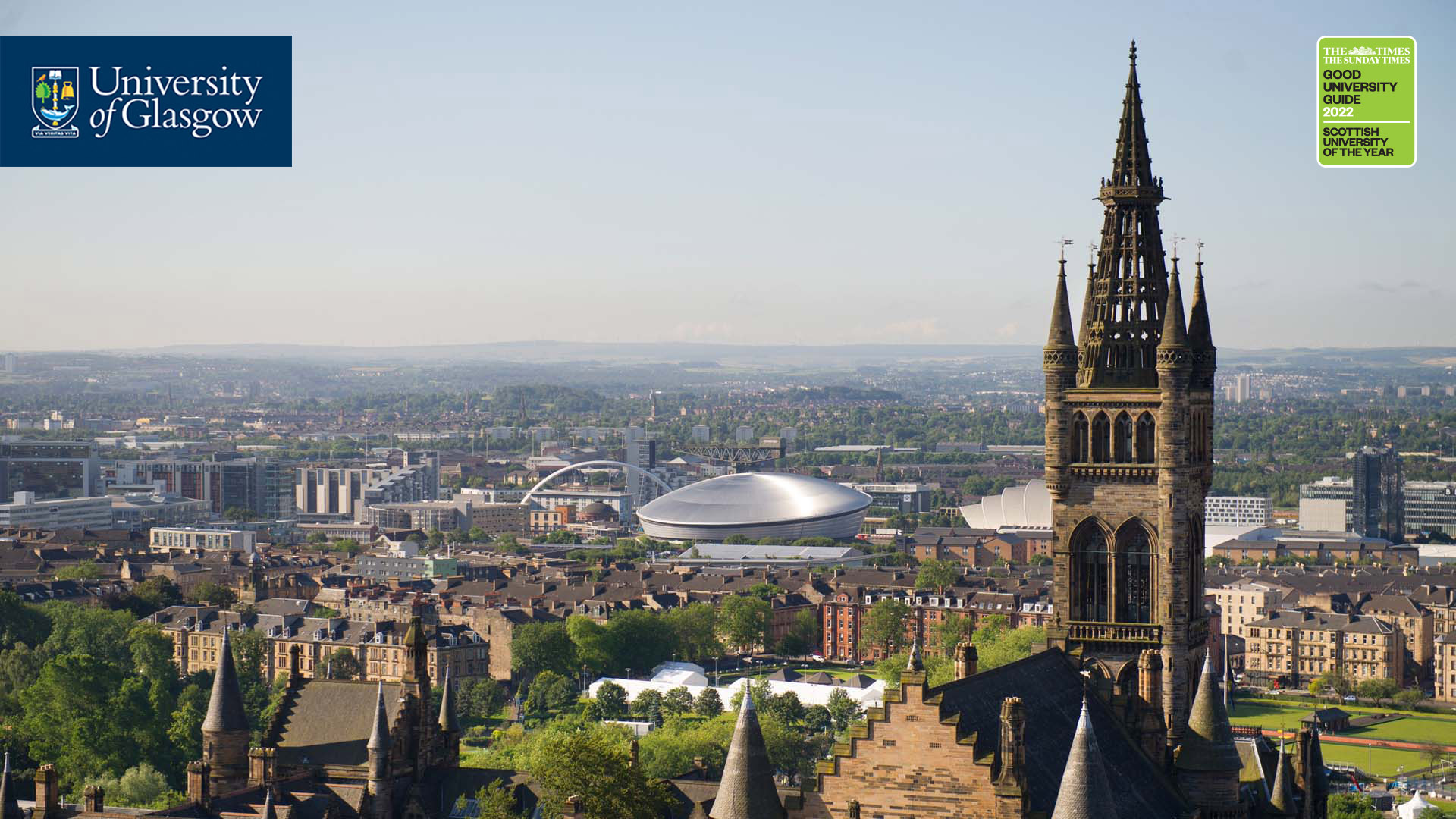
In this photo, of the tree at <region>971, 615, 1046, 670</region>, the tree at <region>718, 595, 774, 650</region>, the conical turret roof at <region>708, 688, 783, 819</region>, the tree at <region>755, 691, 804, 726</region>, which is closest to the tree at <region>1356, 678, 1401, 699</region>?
the tree at <region>971, 615, 1046, 670</region>

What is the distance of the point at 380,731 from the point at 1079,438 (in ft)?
69.6

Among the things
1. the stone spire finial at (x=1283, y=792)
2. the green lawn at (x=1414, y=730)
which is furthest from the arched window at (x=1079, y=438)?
the green lawn at (x=1414, y=730)

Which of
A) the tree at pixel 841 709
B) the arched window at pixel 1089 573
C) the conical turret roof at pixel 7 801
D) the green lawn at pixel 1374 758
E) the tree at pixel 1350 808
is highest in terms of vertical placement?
the arched window at pixel 1089 573

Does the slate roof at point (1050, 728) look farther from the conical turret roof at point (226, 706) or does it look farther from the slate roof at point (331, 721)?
the conical turret roof at point (226, 706)

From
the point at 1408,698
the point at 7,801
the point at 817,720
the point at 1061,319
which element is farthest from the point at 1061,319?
the point at 1408,698

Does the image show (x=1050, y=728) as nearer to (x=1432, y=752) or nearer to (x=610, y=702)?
(x=610, y=702)

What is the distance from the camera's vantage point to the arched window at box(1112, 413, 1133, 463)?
62.4 metres

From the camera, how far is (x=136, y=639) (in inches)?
5837

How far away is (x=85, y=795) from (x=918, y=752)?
31.5 metres

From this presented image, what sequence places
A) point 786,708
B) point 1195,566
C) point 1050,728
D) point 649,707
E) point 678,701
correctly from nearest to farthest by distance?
point 1050,728 → point 1195,566 → point 786,708 → point 649,707 → point 678,701

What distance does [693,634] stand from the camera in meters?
172

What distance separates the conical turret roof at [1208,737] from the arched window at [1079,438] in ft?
29.6

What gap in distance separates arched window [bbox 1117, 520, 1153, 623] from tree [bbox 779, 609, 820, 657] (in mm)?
121049

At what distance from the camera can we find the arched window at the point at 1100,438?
62500 millimetres
